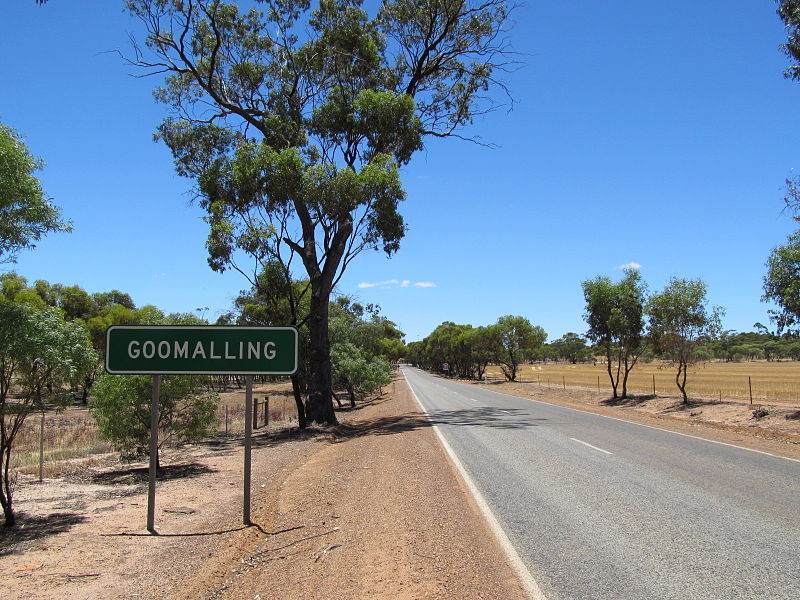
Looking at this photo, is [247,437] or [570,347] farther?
[570,347]

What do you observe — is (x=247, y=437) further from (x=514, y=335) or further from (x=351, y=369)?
(x=514, y=335)

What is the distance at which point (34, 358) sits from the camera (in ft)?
21.9

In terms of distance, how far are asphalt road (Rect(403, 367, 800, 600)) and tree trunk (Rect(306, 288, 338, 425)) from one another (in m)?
8.25

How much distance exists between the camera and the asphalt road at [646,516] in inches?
181

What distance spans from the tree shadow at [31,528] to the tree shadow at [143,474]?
10.6 ft

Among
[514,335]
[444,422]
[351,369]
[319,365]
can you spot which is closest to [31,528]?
[319,365]

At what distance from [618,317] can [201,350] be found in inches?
1134

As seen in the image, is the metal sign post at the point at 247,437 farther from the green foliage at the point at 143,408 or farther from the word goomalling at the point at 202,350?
the green foliage at the point at 143,408

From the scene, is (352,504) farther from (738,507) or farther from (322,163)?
(322,163)

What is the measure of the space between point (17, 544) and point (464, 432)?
12.0m

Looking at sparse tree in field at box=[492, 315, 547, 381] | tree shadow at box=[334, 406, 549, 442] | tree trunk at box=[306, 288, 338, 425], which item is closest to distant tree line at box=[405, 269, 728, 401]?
tree shadow at box=[334, 406, 549, 442]

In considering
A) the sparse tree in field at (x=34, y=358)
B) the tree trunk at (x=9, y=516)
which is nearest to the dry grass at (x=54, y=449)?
the tree trunk at (x=9, y=516)

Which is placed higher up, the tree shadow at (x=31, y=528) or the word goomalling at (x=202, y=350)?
the word goomalling at (x=202, y=350)

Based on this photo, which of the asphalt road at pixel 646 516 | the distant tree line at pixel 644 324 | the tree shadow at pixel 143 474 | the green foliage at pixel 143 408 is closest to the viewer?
the asphalt road at pixel 646 516
